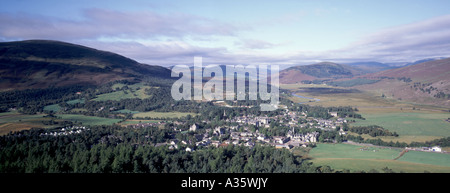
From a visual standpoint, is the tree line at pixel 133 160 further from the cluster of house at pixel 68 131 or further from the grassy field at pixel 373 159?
the cluster of house at pixel 68 131

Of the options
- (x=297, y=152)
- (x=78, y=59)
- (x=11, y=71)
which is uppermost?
(x=78, y=59)

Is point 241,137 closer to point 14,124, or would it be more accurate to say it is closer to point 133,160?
point 133,160

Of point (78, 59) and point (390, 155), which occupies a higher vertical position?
point (78, 59)

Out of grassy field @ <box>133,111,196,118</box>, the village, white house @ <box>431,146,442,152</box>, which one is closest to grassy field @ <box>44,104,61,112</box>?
grassy field @ <box>133,111,196,118</box>

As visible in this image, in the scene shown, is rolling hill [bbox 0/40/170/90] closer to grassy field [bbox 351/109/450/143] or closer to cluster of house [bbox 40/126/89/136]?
cluster of house [bbox 40/126/89/136]
